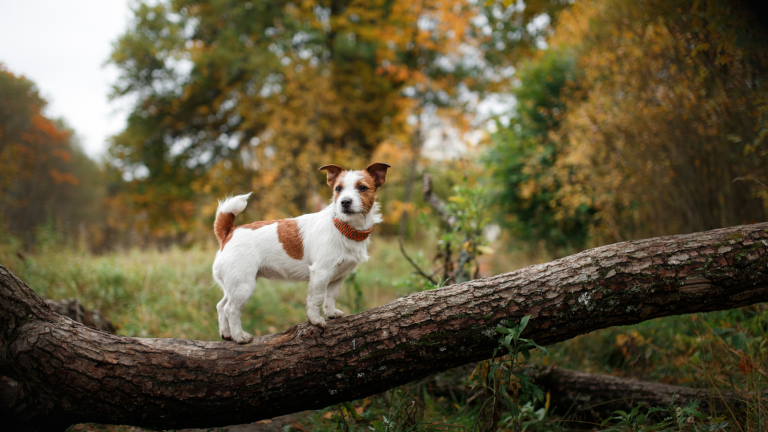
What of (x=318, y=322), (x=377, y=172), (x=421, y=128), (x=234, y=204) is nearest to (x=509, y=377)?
(x=318, y=322)

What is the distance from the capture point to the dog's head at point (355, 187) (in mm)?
2209

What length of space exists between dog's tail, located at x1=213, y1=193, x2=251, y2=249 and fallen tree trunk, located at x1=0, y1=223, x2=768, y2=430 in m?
0.75

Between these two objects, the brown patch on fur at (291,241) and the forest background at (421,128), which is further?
the forest background at (421,128)

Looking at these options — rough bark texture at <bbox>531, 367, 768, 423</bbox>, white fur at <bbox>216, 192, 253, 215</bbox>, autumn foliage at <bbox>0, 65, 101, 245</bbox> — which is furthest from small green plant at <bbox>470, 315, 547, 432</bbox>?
autumn foliage at <bbox>0, 65, 101, 245</bbox>

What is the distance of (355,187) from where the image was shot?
7.64ft

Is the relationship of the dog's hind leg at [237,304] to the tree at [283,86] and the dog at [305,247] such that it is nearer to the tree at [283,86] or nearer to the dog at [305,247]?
the dog at [305,247]

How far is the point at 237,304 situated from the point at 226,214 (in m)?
0.63

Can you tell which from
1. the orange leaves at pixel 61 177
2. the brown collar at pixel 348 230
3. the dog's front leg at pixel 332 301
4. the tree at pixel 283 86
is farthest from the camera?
the tree at pixel 283 86

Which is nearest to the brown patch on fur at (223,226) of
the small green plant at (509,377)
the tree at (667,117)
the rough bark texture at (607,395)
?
the small green plant at (509,377)

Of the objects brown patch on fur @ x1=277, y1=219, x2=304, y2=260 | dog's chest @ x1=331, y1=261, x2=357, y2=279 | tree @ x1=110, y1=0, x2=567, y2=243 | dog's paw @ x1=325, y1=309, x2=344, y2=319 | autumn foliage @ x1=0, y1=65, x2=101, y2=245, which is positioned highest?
tree @ x1=110, y1=0, x2=567, y2=243

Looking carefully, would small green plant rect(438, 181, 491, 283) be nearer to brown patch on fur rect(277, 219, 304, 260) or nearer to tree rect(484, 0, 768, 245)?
tree rect(484, 0, 768, 245)

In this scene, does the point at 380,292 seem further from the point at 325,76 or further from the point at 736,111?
the point at 325,76

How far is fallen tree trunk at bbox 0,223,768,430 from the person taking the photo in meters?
2.01

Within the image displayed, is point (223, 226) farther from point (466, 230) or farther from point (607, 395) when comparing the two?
point (607, 395)
